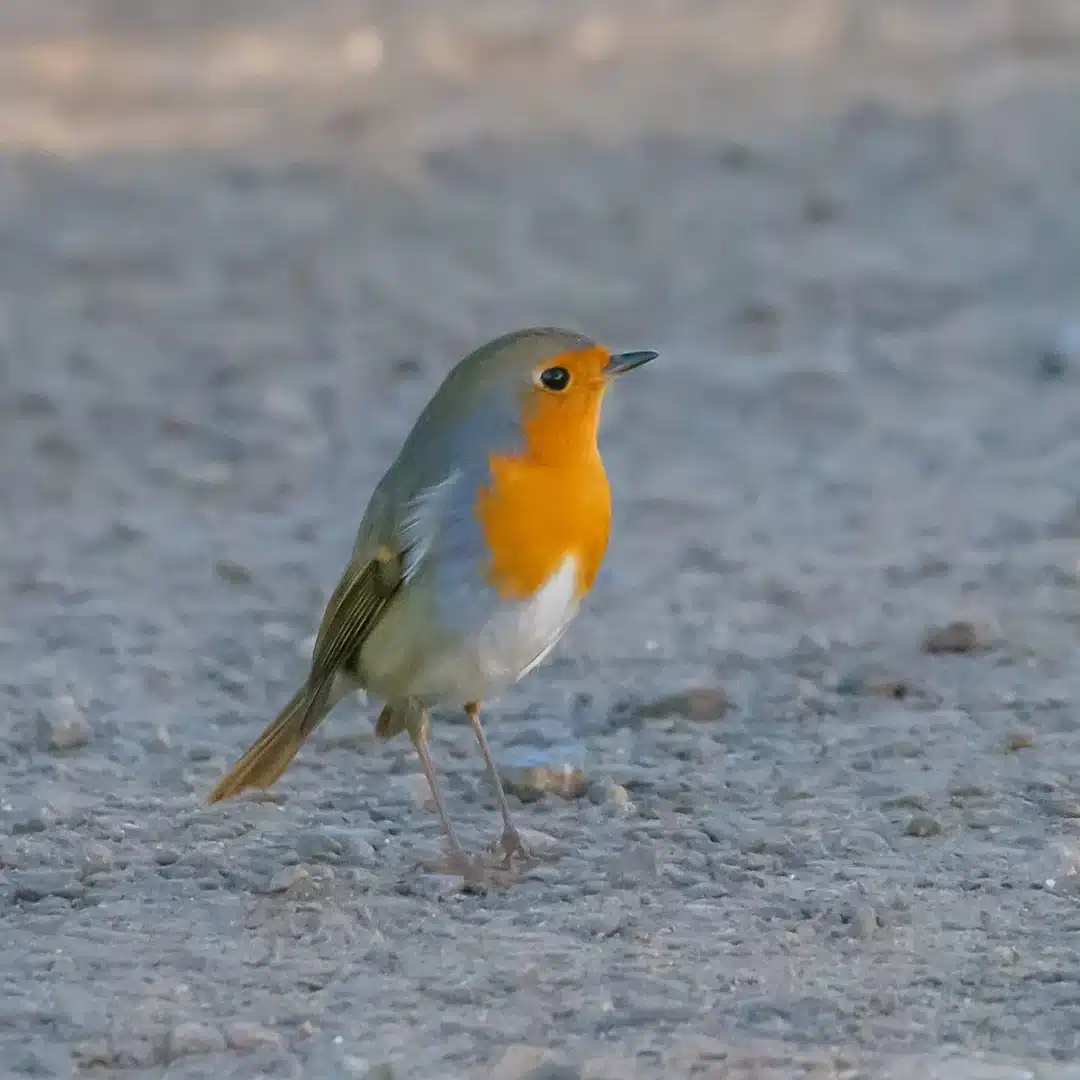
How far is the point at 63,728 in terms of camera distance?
4711 mm

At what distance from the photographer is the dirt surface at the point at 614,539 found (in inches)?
133

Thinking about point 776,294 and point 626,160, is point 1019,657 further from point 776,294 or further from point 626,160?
point 626,160

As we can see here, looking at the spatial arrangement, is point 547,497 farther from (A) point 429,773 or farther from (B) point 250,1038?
(B) point 250,1038

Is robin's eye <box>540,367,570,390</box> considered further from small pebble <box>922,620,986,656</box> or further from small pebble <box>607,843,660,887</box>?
small pebble <box>922,620,986,656</box>

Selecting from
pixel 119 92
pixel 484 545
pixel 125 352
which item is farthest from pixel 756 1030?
pixel 119 92

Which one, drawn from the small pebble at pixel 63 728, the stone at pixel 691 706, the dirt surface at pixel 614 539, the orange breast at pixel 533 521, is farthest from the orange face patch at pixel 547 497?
the small pebble at pixel 63 728

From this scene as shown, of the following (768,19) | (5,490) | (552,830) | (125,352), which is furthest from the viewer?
(768,19)

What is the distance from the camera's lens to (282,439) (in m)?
7.23

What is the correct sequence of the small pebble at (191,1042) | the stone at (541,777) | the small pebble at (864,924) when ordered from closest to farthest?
the small pebble at (191,1042) → the small pebble at (864,924) → the stone at (541,777)

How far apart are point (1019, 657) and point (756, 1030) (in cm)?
202

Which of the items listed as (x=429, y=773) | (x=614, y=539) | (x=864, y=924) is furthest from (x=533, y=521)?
(x=614, y=539)

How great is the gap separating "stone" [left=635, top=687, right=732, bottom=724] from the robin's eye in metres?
1.04

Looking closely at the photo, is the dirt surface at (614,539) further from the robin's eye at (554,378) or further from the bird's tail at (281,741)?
the robin's eye at (554,378)

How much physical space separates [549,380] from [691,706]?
1053mm
